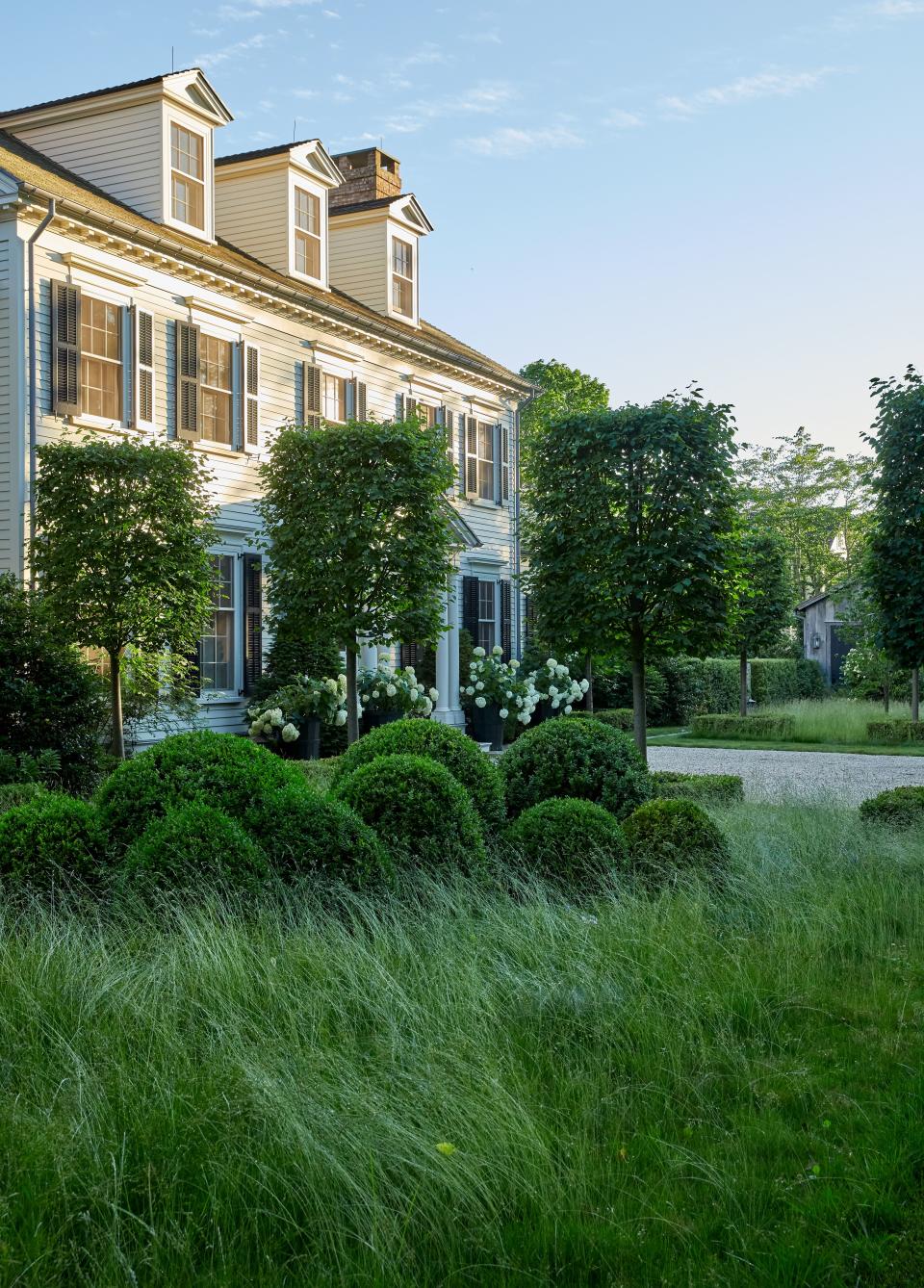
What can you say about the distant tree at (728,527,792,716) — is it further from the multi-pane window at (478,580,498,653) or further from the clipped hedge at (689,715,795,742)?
the multi-pane window at (478,580,498,653)

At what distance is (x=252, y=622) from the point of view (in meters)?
17.3

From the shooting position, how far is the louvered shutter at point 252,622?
17156 mm

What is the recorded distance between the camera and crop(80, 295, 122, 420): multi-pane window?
14.7 meters

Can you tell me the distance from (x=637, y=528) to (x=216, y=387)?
7.49m

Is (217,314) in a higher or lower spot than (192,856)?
higher

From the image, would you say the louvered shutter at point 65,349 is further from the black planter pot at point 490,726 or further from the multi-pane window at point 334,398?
the black planter pot at point 490,726

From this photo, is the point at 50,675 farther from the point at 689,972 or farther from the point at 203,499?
the point at 689,972

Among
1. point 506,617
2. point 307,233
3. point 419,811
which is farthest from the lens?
point 506,617

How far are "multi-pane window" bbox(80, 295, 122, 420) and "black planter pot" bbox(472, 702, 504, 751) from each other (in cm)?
859

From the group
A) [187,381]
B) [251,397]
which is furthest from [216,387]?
[187,381]

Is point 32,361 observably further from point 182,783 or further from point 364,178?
point 364,178

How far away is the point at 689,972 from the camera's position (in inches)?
199

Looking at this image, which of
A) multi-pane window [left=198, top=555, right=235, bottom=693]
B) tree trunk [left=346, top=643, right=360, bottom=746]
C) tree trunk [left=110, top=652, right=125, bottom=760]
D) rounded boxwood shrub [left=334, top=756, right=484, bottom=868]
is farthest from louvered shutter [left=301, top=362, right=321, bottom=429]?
rounded boxwood shrub [left=334, top=756, right=484, bottom=868]

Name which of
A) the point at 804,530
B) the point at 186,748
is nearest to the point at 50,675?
the point at 186,748
